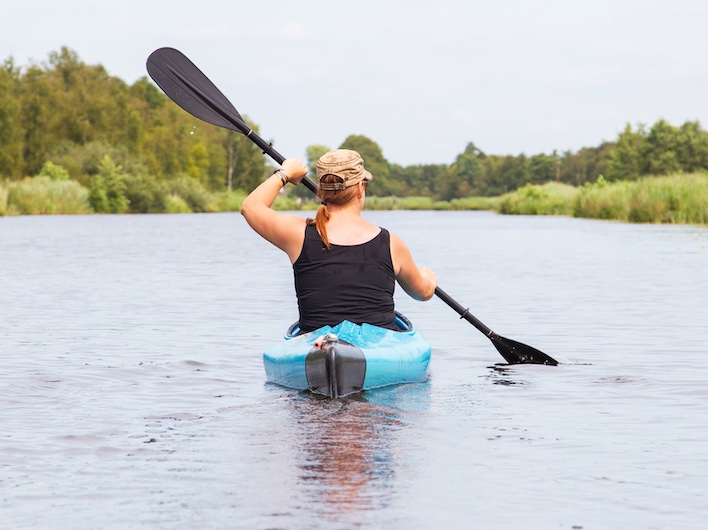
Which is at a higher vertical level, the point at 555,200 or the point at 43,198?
the point at 43,198

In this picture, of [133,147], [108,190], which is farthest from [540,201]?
[133,147]

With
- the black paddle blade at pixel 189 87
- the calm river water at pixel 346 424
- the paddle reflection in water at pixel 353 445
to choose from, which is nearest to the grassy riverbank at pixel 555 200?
the calm river water at pixel 346 424

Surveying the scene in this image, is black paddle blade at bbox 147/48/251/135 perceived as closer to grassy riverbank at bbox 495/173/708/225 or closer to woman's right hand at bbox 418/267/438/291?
woman's right hand at bbox 418/267/438/291

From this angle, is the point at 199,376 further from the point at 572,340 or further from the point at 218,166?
the point at 218,166

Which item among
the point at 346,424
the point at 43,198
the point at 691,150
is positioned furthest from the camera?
the point at 691,150

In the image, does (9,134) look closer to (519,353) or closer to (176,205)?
(176,205)

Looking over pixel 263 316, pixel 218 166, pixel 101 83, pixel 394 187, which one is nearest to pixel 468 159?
pixel 394 187

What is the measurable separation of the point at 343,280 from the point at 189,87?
9.56ft

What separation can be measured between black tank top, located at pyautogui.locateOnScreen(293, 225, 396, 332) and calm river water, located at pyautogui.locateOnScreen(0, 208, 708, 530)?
0.52 meters

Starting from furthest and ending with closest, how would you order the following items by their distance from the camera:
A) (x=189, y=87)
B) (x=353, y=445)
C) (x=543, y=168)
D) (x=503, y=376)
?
(x=543, y=168) → (x=189, y=87) → (x=503, y=376) → (x=353, y=445)

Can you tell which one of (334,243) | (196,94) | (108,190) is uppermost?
(196,94)

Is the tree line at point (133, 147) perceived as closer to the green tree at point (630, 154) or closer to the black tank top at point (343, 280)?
the green tree at point (630, 154)

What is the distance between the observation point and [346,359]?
673 cm

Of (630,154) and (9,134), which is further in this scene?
(630,154)
